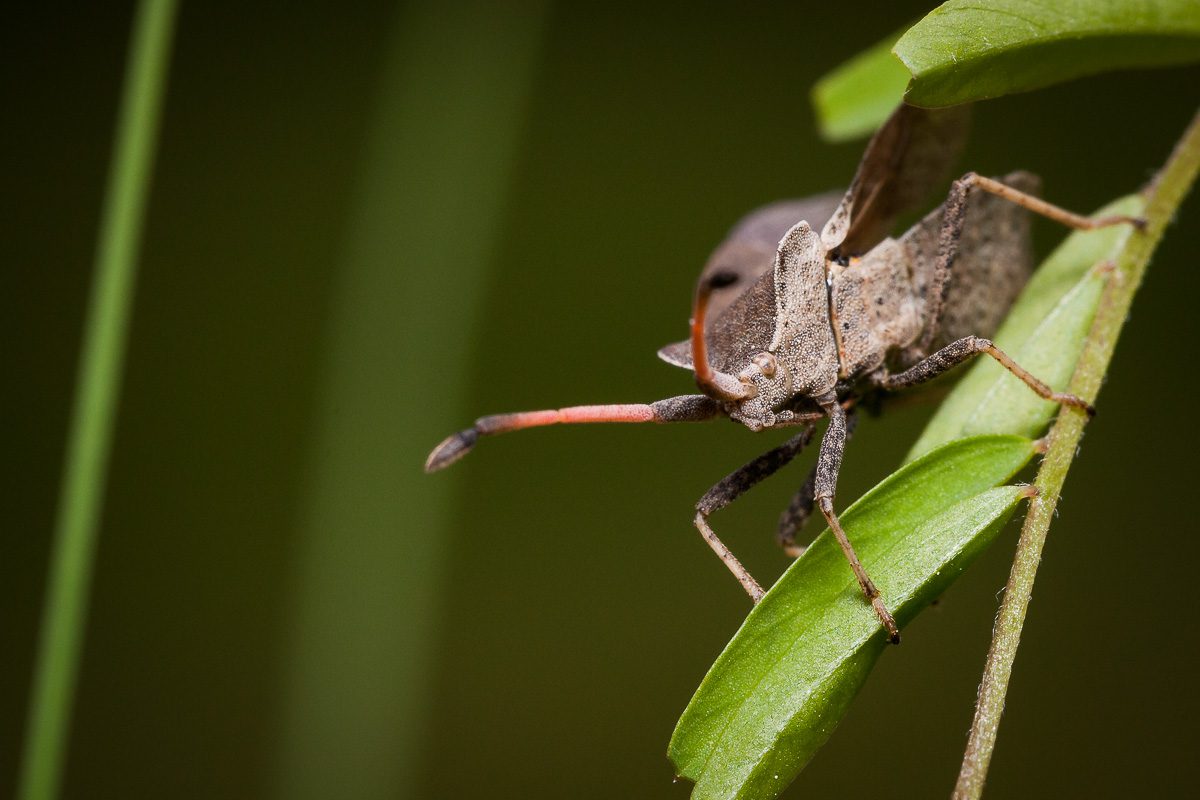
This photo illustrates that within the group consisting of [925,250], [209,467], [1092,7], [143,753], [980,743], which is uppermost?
[1092,7]

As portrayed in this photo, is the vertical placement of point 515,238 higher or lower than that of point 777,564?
higher

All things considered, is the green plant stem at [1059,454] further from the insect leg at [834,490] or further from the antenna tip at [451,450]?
the antenna tip at [451,450]

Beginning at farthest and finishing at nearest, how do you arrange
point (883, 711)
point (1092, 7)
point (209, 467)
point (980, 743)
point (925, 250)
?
1. point (209, 467)
2. point (883, 711)
3. point (925, 250)
4. point (1092, 7)
5. point (980, 743)

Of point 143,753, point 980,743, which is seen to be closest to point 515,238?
point 143,753

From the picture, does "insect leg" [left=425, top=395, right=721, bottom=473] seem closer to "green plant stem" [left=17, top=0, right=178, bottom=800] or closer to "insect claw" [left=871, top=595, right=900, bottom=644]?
"insect claw" [left=871, top=595, right=900, bottom=644]

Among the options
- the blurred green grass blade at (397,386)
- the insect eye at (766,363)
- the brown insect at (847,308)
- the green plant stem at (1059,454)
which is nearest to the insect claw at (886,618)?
the green plant stem at (1059,454)

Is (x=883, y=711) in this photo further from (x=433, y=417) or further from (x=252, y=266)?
(x=252, y=266)
